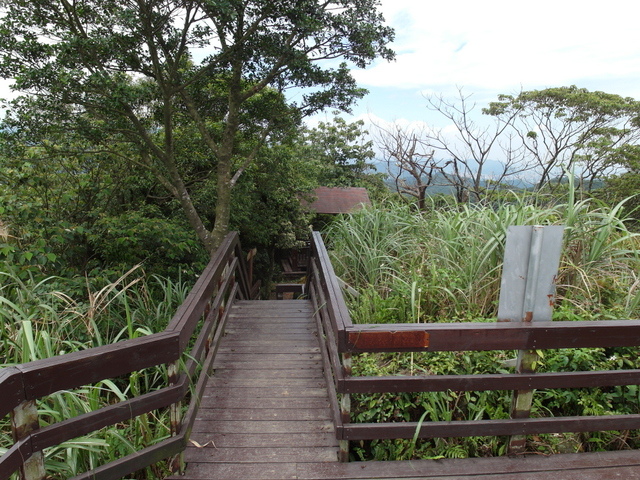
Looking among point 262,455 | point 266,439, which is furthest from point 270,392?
point 262,455

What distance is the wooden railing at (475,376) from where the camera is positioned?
2025mm

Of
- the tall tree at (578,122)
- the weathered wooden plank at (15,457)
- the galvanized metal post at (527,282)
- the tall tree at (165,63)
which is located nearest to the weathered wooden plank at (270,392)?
the galvanized metal post at (527,282)

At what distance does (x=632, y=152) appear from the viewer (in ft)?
46.1

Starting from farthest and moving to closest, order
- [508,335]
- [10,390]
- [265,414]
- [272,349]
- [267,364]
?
1. [272,349]
2. [267,364]
3. [265,414]
4. [508,335]
5. [10,390]

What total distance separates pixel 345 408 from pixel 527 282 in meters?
1.14

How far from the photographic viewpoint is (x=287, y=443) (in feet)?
7.72

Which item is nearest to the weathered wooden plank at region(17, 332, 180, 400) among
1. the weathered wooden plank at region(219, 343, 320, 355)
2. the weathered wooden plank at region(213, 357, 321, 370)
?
the weathered wooden plank at region(213, 357, 321, 370)

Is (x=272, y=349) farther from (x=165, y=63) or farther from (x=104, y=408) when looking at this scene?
(x=165, y=63)

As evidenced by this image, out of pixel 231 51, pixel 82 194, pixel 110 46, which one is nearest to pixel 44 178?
pixel 82 194

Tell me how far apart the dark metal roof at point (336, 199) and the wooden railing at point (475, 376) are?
572 inches

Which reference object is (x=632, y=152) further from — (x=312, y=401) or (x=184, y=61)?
(x=312, y=401)

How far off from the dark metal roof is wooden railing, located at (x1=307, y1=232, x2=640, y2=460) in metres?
14.5

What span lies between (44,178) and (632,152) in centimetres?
1705

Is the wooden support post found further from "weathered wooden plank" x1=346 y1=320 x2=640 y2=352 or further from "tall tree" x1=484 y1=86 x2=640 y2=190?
"tall tree" x1=484 y1=86 x2=640 y2=190
